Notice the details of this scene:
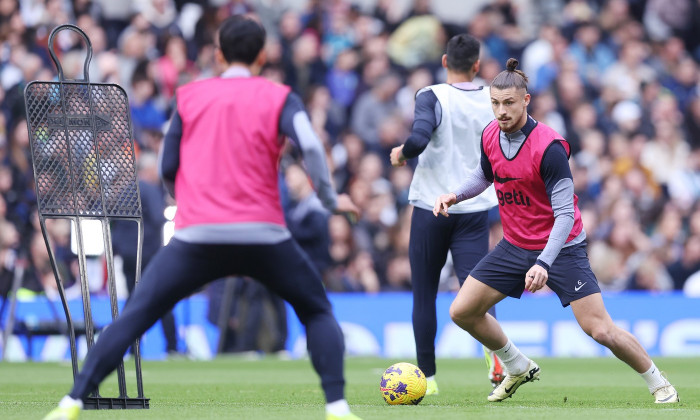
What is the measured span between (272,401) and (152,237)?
686 cm

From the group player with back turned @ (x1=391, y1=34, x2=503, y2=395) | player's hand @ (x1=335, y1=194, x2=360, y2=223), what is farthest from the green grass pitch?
player's hand @ (x1=335, y1=194, x2=360, y2=223)

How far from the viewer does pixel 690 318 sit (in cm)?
1577

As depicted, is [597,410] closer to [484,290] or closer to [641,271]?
[484,290]

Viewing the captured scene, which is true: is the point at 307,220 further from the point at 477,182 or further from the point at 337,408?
the point at 337,408

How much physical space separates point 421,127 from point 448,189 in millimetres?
608

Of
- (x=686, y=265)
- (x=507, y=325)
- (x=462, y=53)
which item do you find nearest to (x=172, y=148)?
(x=462, y=53)

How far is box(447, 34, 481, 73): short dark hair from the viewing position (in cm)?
912

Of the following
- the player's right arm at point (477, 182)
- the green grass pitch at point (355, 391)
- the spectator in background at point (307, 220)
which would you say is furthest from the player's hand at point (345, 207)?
the spectator in background at point (307, 220)

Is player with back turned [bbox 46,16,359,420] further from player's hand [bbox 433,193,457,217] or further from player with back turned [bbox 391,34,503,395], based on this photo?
player with back turned [bbox 391,34,503,395]

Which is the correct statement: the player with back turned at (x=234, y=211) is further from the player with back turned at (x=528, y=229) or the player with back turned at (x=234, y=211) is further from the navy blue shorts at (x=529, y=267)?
the navy blue shorts at (x=529, y=267)

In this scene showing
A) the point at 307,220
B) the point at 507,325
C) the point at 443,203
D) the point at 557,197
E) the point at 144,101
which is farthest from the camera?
the point at 144,101

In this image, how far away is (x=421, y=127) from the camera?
8.88 metres

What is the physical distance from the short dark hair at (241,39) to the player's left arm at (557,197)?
2.48 m

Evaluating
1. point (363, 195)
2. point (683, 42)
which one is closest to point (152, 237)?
point (363, 195)
